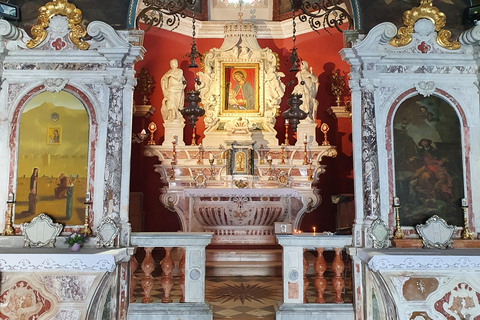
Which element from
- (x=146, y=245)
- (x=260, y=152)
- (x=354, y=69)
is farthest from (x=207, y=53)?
(x=146, y=245)

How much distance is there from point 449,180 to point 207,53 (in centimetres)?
640

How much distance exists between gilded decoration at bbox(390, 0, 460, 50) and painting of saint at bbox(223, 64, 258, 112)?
15.6 feet

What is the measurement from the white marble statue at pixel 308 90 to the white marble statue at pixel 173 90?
8.42ft

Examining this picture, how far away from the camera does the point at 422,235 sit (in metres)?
5.61

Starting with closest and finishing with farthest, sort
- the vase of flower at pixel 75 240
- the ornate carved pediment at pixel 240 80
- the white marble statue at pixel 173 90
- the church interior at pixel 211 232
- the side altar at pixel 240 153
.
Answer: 1. the church interior at pixel 211 232
2. the vase of flower at pixel 75 240
3. the side altar at pixel 240 153
4. the white marble statue at pixel 173 90
5. the ornate carved pediment at pixel 240 80

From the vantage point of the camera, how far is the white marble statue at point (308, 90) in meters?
10.0

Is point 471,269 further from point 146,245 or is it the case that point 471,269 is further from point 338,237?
point 146,245

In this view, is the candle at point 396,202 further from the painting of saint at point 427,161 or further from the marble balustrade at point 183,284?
the marble balustrade at point 183,284

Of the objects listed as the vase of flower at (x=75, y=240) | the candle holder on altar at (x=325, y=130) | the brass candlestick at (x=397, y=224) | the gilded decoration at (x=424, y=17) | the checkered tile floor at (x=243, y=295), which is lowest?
the checkered tile floor at (x=243, y=295)

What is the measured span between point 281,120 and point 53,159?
19.9 ft

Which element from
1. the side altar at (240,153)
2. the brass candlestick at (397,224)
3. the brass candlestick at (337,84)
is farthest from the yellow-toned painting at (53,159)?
the brass candlestick at (337,84)

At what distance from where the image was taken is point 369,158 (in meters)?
5.77

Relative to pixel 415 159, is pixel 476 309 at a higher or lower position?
lower

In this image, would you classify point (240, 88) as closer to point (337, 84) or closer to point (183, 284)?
point (337, 84)
